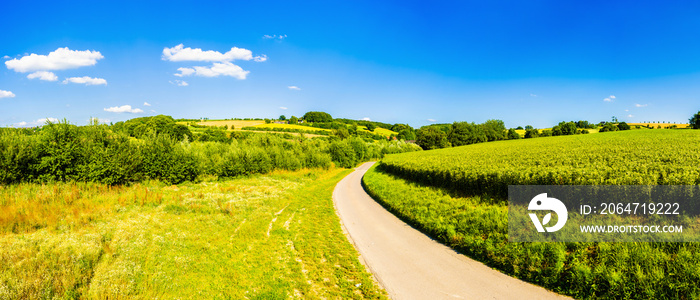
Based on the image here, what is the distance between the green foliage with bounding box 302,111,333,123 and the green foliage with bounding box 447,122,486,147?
2359 inches

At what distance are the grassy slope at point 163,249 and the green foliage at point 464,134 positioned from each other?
247ft

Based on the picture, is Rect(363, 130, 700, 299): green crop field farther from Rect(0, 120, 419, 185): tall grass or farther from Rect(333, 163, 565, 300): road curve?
Rect(0, 120, 419, 185): tall grass

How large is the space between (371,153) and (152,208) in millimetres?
63211

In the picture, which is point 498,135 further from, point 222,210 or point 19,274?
point 19,274

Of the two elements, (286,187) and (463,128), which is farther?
(463,128)

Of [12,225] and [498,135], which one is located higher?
[498,135]

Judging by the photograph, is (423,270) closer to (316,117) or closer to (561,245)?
(561,245)

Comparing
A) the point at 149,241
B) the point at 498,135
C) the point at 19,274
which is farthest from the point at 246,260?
the point at 498,135

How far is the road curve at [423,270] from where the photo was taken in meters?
6.75

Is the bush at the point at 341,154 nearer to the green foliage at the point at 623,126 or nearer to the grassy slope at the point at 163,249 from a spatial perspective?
the grassy slope at the point at 163,249

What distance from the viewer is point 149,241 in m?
10.2

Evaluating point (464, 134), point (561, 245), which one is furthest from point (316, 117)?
point (561, 245)

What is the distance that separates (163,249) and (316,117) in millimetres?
116517

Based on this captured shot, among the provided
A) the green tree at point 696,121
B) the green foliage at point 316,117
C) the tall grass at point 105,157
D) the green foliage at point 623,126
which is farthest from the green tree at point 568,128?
the tall grass at point 105,157
